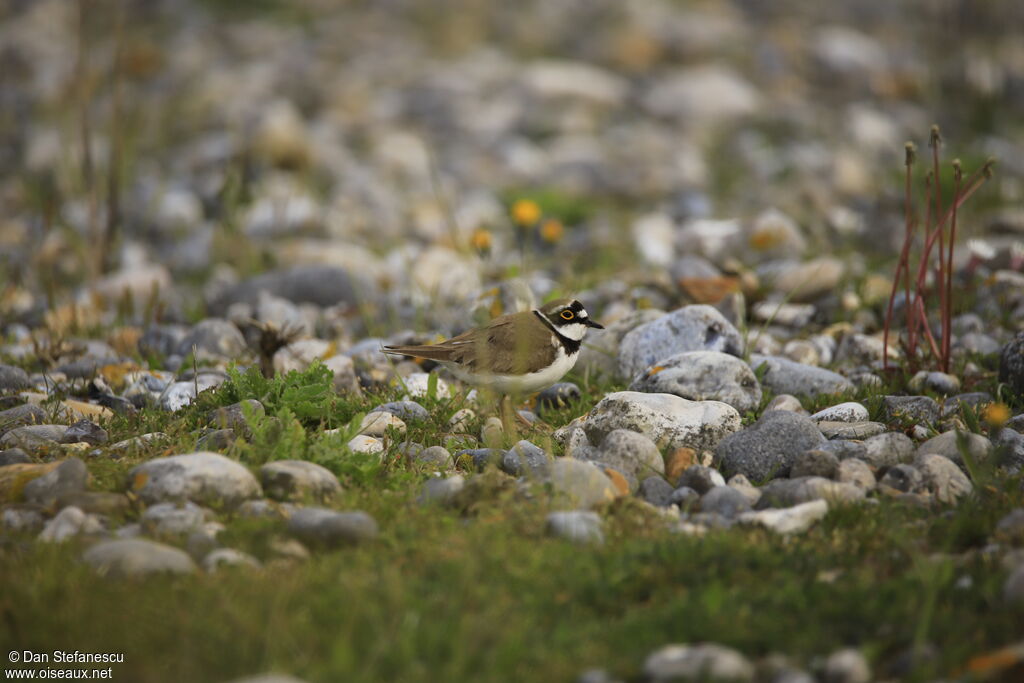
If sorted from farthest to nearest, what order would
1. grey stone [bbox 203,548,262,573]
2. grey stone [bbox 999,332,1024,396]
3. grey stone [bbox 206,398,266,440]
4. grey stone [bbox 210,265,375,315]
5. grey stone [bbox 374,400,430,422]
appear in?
grey stone [bbox 210,265,375,315]
grey stone [bbox 999,332,1024,396]
grey stone [bbox 374,400,430,422]
grey stone [bbox 206,398,266,440]
grey stone [bbox 203,548,262,573]

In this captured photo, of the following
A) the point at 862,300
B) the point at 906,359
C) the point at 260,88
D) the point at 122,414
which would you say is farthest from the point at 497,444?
the point at 260,88

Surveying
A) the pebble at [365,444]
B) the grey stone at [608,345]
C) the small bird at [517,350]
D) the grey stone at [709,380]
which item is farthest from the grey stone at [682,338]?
the pebble at [365,444]

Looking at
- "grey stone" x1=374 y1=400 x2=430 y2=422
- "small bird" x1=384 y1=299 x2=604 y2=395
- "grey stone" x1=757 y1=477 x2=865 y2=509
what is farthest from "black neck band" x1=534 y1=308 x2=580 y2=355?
"grey stone" x1=757 y1=477 x2=865 y2=509

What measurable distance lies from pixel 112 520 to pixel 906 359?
15.6 feet

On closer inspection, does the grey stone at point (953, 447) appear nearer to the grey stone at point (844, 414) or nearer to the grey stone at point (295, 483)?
the grey stone at point (844, 414)

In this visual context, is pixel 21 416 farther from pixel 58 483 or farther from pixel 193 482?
pixel 193 482

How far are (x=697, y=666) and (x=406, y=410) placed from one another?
2.84 metres

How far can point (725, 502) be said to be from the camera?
4.35 m

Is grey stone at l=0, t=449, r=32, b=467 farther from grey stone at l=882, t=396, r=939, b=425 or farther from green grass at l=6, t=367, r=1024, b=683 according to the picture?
grey stone at l=882, t=396, r=939, b=425

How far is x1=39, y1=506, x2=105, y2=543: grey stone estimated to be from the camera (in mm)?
3938

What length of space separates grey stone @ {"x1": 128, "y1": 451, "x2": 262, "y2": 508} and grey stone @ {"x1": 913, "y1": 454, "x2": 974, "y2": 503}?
9.91ft

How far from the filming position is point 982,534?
4.00 m

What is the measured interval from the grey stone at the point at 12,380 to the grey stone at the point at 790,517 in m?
4.34

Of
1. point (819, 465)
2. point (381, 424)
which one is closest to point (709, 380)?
point (819, 465)
